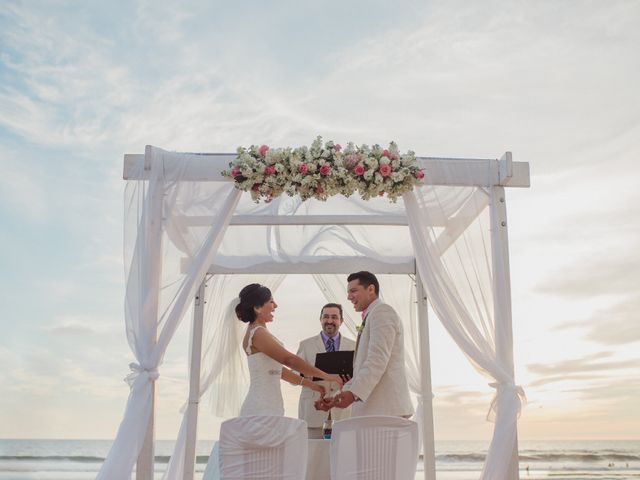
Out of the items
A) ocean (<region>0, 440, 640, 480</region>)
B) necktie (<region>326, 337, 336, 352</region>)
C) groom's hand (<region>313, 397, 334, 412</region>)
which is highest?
necktie (<region>326, 337, 336, 352</region>)

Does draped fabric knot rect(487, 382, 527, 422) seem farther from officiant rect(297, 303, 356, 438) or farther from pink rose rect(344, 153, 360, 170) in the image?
officiant rect(297, 303, 356, 438)

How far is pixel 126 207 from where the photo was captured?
18.4 feet

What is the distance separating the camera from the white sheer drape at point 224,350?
24.6 ft

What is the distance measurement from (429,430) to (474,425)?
8330mm

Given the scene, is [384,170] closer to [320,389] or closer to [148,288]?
[320,389]

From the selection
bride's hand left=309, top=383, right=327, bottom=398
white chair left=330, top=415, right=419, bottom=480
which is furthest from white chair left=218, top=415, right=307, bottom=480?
bride's hand left=309, top=383, right=327, bottom=398

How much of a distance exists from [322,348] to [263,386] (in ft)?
7.10

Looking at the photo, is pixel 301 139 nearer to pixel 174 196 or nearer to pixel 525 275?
pixel 174 196

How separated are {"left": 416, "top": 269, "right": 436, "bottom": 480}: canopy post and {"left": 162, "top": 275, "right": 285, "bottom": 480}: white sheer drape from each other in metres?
1.43

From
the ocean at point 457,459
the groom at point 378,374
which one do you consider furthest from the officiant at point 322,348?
the ocean at point 457,459

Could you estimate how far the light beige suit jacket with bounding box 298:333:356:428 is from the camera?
734 centimetres

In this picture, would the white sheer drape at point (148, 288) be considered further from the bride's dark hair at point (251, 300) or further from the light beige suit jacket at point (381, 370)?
the light beige suit jacket at point (381, 370)

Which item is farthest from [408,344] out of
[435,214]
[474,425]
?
[474,425]

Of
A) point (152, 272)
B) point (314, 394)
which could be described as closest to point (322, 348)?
point (314, 394)
